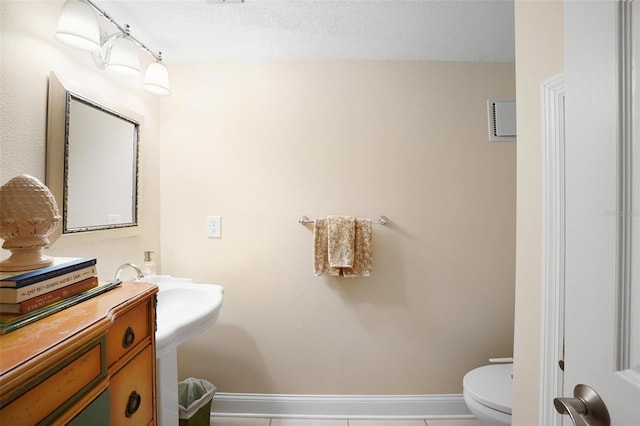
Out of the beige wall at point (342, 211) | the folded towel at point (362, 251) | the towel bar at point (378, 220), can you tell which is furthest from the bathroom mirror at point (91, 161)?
the folded towel at point (362, 251)

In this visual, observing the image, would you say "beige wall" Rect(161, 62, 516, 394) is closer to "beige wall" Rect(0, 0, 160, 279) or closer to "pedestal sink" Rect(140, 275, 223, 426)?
"pedestal sink" Rect(140, 275, 223, 426)

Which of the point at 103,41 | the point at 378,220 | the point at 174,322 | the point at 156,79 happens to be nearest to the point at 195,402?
the point at 174,322

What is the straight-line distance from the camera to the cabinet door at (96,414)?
1.66 ft

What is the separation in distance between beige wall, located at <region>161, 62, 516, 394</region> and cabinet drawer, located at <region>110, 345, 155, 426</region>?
0.84 metres

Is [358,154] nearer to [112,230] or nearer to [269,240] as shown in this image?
[269,240]

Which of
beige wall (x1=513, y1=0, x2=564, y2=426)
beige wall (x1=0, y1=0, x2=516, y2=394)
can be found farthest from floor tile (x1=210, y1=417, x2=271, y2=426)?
beige wall (x1=513, y1=0, x2=564, y2=426)

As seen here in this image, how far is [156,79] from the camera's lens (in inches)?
50.2

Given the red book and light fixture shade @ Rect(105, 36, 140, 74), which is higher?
light fixture shade @ Rect(105, 36, 140, 74)

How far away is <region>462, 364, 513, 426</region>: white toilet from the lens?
3.76 feet

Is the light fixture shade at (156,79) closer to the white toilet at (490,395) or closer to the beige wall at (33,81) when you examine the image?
the beige wall at (33,81)

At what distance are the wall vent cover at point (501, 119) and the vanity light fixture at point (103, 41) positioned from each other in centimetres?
179

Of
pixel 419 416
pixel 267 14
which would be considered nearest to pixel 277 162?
pixel 267 14

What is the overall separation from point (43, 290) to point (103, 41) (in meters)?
1.10

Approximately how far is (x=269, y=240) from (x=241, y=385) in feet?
2.91
